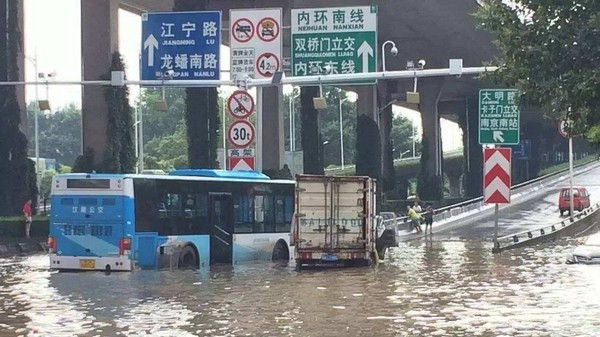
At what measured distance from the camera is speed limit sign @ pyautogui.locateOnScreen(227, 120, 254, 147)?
33375 mm

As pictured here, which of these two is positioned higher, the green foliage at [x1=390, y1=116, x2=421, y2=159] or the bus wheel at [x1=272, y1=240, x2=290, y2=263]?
the green foliage at [x1=390, y1=116, x2=421, y2=159]

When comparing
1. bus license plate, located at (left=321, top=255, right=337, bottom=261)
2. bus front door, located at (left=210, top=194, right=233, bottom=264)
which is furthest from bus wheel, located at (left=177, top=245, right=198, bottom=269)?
bus license plate, located at (left=321, top=255, right=337, bottom=261)

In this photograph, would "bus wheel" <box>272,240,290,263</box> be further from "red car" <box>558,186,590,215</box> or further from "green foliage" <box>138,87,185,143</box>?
"green foliage" <box>138,87,185,143</box>

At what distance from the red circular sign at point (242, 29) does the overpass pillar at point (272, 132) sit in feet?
83.1

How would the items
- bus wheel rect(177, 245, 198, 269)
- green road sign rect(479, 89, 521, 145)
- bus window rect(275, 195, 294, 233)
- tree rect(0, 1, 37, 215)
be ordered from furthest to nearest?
1. tree rect(0, 1, 37, 215)
2. green road sign rect(479, 89, 521, 145)
3. bus window rect(275, 195, 294, 233)
4. bus wheel rect(177, 245, 198, 269)

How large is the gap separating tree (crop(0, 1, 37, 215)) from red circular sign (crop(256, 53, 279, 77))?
729 inches

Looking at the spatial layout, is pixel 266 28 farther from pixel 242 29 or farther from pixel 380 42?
pixel 380 42

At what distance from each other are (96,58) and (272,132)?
439 inches

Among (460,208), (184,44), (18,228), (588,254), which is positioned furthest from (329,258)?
(460,208)

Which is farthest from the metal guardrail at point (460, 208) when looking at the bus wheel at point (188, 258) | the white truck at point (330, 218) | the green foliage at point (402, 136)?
the green foliage at point (402, 136)

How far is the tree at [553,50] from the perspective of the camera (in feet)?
50.8

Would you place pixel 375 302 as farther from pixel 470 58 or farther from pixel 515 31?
pixel 470 58

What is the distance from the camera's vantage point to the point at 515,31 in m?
16.2

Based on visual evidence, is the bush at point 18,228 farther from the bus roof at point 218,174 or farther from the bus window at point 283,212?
the bus roof at point 218,174
